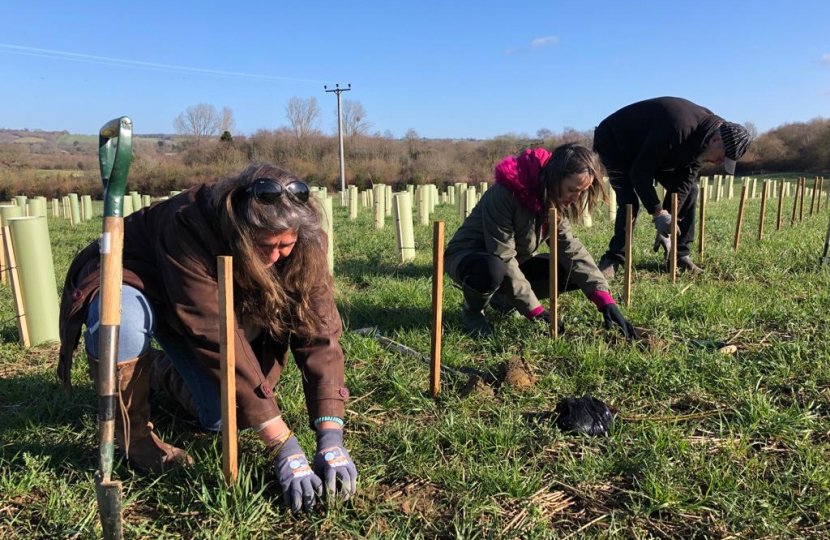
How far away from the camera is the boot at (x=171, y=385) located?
2191 millimetres

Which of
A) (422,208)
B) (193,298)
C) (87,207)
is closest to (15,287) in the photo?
(193,298)

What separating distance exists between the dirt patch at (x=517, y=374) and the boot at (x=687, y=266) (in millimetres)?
2612

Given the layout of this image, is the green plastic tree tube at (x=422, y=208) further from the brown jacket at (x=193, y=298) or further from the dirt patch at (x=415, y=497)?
the dirt patch at (x=415, y=497)

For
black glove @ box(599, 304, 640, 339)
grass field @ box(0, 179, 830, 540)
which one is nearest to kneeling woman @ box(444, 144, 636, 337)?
black glove @ box(599, 304, 640, 339)

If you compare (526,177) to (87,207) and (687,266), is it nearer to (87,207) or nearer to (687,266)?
(687,266)

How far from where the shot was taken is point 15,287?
3.24 metres

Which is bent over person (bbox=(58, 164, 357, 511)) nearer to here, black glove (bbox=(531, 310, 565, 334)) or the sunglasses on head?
the sunglasses on head

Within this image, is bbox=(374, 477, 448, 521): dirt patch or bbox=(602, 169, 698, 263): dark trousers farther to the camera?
bbox=(602, 169, 698, 263): dark trousers

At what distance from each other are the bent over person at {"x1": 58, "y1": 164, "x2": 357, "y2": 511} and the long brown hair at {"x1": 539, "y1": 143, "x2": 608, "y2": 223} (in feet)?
4.93

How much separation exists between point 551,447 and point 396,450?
573 millimetres

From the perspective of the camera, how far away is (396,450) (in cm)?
204

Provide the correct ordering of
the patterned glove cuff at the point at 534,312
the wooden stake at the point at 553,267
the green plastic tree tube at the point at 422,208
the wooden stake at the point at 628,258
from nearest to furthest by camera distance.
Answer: the wooden stake at the point at 553,267 → the patterned glove cuff at the point at 534,312 → the wooden stake at the point at 628,258 → the green plastic tree tube at the point at 422,208

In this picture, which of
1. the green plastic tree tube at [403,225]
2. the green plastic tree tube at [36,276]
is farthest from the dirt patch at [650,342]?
the green plastic tree tube at [36,276]

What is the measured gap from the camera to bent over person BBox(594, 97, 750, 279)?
4.11m
